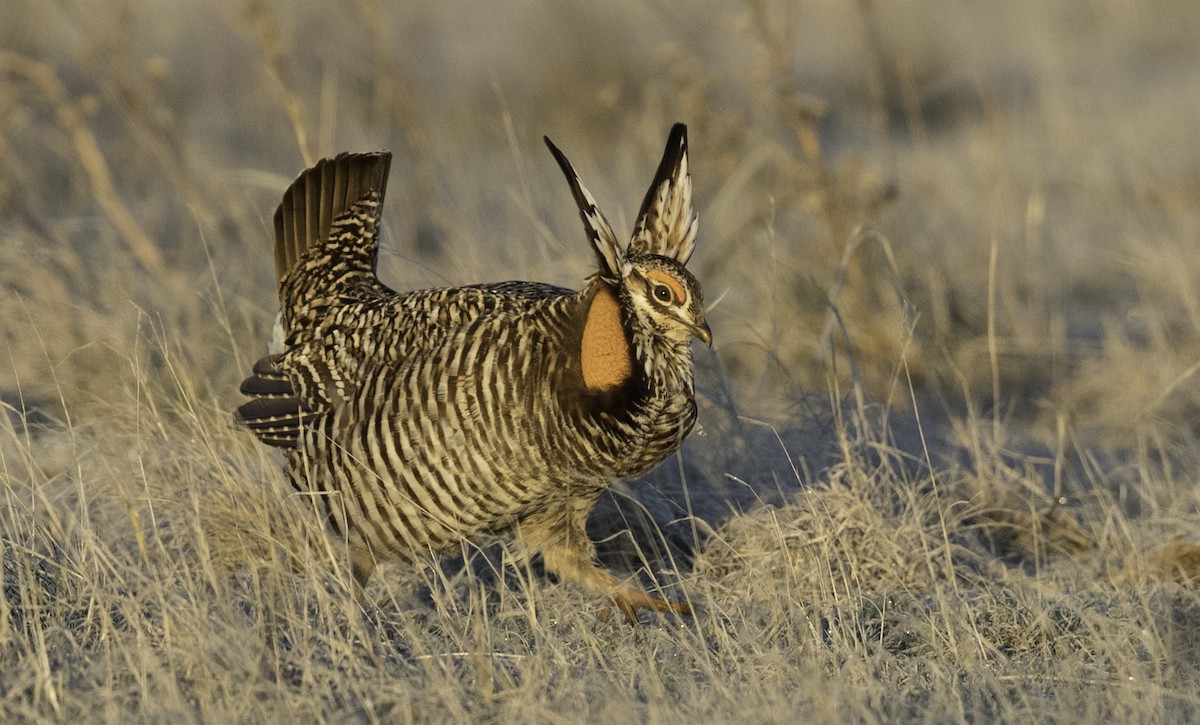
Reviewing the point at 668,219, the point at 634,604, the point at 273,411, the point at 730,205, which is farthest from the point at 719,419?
the point at 730,205

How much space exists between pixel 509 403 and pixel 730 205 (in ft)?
13.9

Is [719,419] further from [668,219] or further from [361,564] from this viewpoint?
[361,564]

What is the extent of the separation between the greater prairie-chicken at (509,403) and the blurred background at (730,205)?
540 mm

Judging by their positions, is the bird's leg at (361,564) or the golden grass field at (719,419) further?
the bird's leg at (361,564)

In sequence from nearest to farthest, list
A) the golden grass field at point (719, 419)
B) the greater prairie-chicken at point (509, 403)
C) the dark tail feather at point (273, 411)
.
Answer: the golden grass field at point (719, 419) → the greater prairie-chicken at point (509, 403) → the dark tail feather at point (273, 411)

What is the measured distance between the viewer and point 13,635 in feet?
11.0

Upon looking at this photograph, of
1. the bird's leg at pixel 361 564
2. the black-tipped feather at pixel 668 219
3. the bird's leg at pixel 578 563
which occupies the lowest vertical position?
the bird's leg at pixel 578 563

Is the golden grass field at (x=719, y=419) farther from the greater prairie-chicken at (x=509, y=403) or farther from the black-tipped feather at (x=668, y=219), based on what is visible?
the black-tipped feather at (x=668, y=219)

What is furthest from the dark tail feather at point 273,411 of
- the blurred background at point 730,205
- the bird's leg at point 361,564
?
the bird's leg at point 361,564

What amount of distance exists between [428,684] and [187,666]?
49 centimetres

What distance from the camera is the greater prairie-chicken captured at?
371 centimetres

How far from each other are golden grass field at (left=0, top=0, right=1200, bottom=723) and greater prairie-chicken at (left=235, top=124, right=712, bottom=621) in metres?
0.14

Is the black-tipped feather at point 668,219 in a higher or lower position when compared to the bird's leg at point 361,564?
higher

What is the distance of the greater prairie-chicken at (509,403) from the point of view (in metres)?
3.71
